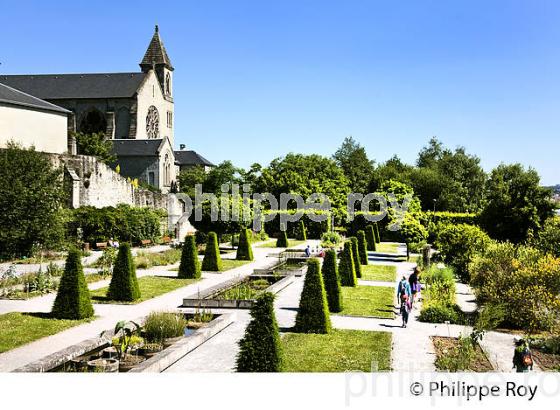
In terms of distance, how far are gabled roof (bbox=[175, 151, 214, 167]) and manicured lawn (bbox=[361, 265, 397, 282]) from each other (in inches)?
2270

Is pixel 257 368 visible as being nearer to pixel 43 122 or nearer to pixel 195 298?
pixel 195 298

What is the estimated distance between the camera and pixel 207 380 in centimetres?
1075

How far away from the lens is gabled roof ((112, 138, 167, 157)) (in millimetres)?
66125

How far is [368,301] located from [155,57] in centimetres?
6730

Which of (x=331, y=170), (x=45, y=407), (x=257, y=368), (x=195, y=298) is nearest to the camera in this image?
(x=45, y=407)

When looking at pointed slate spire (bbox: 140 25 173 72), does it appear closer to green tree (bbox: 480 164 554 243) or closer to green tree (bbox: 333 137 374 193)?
green tree (bbox: 333 137 374 193)

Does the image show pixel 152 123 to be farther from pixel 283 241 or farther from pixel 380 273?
pixel 380 273

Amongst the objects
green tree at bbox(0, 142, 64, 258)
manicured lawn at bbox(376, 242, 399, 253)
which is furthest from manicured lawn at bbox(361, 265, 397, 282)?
green tree at bbox(0, 142, 64, 258)

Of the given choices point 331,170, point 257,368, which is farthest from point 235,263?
point 331,170

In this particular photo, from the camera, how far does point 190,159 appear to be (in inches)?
3418

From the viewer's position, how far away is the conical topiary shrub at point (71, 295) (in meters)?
16.2

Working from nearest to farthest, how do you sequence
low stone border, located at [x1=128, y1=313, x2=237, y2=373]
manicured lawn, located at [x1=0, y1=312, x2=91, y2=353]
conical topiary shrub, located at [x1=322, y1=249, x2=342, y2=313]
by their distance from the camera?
low stone border, located at [x1=128, y1=313, x2=237, y2=373]
manicured lawn, located at [x1=0, y1=312, x2=91, y2=353]
conical topiary shrub, located at [x1=322, y1=249, x2=342, y2=313]

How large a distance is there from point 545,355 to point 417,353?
2.91m

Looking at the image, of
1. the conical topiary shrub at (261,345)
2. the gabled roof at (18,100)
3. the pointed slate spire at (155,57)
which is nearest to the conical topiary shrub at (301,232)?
the gabled roof at (18,100)
